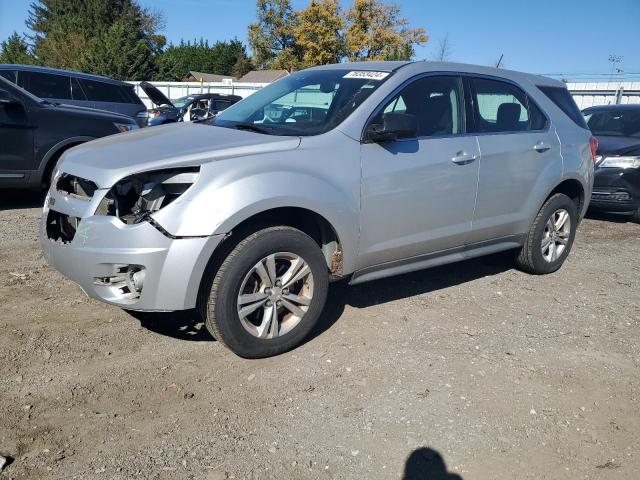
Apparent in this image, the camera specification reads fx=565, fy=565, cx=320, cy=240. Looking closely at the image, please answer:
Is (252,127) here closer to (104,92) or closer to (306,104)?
(306,104)

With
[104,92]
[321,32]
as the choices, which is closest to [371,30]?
[321,32]

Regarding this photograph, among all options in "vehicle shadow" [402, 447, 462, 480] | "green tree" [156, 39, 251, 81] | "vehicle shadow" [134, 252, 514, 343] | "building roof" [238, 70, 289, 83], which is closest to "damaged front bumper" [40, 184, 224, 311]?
"vehicle shadow" [134, 252, 514, 343]

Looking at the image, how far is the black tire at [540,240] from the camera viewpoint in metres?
5.14

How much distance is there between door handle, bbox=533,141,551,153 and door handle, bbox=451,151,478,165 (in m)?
0.87

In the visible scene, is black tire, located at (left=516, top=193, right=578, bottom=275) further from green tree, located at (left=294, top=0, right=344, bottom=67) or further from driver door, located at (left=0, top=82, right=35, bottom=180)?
green tree, located at (left=294, top=0, right=344, bottom=67)

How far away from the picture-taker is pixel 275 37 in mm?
62688

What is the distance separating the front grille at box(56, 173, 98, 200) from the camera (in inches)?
135

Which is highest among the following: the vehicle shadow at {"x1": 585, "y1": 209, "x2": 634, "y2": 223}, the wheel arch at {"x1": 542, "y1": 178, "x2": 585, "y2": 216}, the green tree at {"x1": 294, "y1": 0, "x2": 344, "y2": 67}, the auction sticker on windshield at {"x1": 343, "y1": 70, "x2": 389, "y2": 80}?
the green tree at {"x1": 294, "y1": 0, "x2": 344, "y2": 67}

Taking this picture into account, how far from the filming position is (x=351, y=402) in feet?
10.2

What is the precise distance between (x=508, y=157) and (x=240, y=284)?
8.46ft

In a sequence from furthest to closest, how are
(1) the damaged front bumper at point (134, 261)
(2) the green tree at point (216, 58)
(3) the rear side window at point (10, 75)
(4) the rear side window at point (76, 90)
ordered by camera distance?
(2) the green tree at point (216, 58)
(4) the rear side window at point (76, 90)
(3) the rear side window at point (10, 75)
(1) the damaged front bumper at point (134, 261)

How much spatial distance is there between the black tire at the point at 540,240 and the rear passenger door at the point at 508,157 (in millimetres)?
150

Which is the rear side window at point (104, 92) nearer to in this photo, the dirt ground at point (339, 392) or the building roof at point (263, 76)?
the dirt ground at point (339, 392)

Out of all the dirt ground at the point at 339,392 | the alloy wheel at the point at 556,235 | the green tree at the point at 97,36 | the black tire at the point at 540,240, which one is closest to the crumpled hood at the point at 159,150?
the dirt ground at the point at 339,392
